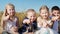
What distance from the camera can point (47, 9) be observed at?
193cm

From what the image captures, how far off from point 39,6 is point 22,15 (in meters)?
0.20

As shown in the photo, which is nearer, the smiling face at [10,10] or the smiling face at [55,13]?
the smiling face at [10,10]

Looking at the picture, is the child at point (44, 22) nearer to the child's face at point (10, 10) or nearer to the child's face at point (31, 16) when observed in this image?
the child's face at point (31, 16)

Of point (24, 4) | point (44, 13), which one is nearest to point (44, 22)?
point (44, 13)

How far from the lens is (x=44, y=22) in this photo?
6.33ft

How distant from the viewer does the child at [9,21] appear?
6.01 ft

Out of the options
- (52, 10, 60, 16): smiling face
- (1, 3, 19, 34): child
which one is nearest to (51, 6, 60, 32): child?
(52, 10, 60, 16): smiling face

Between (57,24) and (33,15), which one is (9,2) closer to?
(33,15)

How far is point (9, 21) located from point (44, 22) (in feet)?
1.18

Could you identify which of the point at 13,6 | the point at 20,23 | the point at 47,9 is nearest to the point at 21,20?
the point at 20,23

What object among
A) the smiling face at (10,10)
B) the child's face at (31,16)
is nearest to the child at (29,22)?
the child's face at (31,16)

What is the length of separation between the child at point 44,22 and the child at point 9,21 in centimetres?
24

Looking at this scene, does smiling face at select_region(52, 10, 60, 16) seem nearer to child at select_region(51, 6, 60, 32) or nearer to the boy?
child at select_region(51, 6, 60, 32)

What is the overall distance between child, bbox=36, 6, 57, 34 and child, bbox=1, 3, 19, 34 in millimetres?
238
